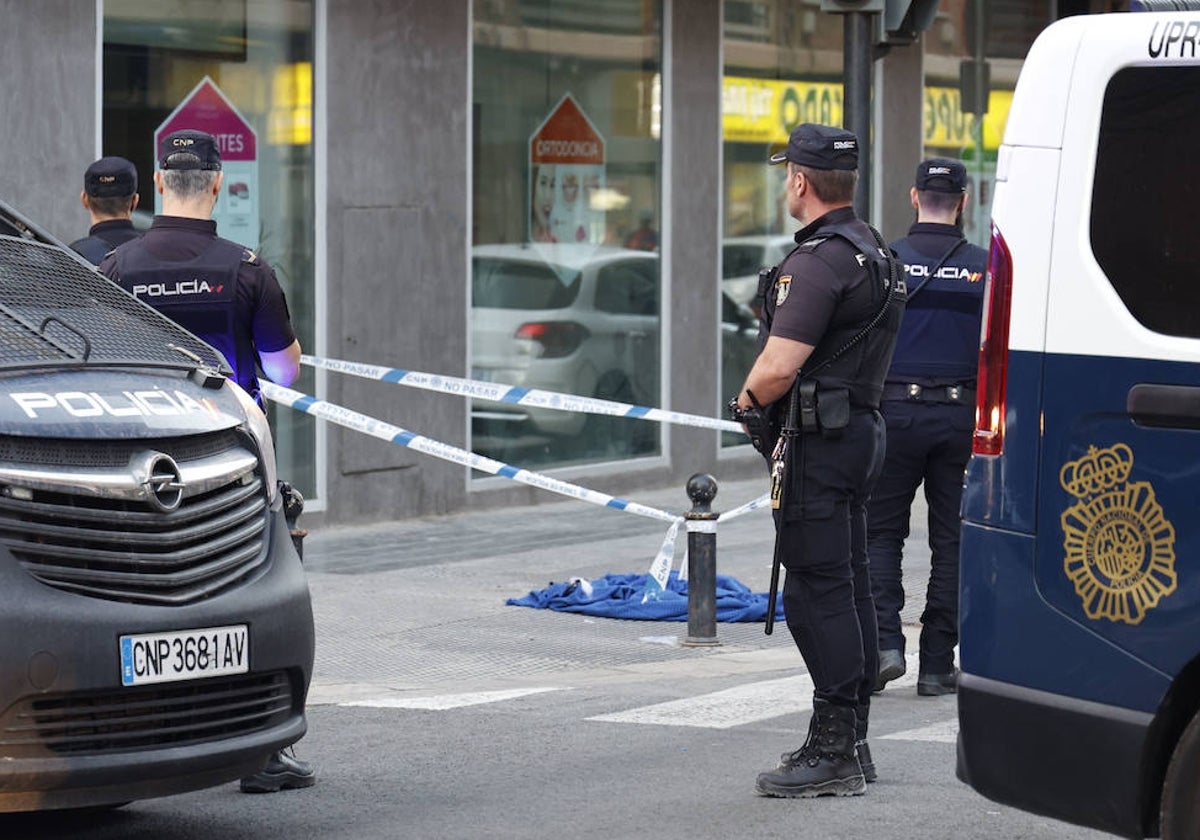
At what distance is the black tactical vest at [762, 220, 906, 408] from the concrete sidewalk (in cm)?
274

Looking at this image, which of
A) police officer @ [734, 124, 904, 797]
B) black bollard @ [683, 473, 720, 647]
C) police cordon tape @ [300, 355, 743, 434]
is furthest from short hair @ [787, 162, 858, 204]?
police cordon tape @ [300, 355, 743, 434]

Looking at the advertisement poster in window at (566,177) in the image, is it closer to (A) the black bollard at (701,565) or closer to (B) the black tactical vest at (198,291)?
(A) the black bollard at (701,565)

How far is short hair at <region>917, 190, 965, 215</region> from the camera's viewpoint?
8.42 m

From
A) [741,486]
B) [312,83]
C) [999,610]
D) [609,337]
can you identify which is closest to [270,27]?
[312,83]

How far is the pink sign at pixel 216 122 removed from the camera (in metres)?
12.6

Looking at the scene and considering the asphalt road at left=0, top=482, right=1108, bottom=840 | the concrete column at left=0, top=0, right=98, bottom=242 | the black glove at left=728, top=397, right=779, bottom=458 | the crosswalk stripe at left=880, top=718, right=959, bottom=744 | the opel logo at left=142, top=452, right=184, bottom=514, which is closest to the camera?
the opel logo at left=142, top=452, right=184, bottom=514

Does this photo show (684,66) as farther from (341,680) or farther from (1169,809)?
(1169,809)

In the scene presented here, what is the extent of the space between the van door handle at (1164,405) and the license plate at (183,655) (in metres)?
2.27

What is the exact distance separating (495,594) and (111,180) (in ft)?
10.1

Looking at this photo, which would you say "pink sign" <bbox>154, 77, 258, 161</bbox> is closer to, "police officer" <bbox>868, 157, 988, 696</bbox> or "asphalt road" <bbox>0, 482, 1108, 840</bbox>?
"asphalt road" <bbox>0, 482, 1108, 840</bbox>

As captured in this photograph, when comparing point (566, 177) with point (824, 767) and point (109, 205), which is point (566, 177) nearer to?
point (109, 205)

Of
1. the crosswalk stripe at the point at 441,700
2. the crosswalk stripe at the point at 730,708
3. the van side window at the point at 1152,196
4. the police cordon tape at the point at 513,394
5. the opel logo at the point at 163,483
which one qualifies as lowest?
the crosswalk stripe at the point at 441,700

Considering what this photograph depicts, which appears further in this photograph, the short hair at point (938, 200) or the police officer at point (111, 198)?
the police officer at point (111, 198)

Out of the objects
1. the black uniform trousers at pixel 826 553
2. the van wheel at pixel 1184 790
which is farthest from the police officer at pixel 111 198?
the van wheel at pixel 1184 790
